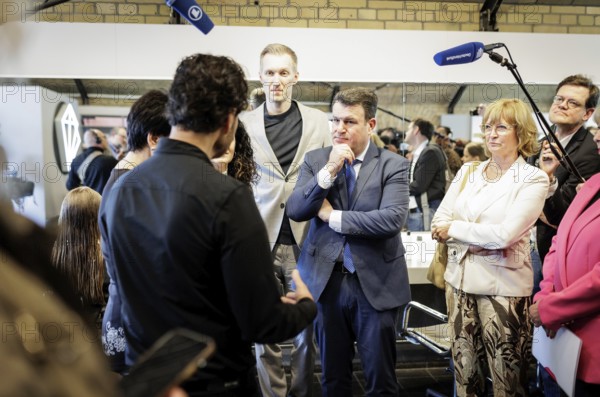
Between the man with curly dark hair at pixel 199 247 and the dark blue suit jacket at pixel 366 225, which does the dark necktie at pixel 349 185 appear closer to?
the dark blue suit jacket at pixel 366 225

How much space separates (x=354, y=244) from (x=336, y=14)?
2946 mm

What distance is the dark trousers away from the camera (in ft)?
8.33

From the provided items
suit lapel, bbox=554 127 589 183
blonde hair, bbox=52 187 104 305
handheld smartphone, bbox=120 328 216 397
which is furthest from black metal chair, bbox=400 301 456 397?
handheld smartphone, bbox=120 328 216 397

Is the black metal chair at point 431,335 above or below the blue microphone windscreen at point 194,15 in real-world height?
below

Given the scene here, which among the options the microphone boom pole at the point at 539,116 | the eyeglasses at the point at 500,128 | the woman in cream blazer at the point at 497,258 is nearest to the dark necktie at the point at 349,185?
the woman in cream blazer at the point at 497,258

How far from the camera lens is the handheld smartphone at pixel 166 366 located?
61 cm

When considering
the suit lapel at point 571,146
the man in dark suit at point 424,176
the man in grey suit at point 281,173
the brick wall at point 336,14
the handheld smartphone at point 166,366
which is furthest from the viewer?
the brick wall at point 336,14

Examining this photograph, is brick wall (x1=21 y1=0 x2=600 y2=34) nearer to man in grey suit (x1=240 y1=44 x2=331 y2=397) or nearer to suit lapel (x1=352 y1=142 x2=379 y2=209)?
man in grey suit (x1=240 y1=44 x2=331 y2=397)

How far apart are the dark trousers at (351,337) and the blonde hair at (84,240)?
0.98 meters

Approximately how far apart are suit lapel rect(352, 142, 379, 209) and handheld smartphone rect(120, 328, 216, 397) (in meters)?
1.83

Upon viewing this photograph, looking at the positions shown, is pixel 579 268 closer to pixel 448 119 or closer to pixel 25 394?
pixel 25 394

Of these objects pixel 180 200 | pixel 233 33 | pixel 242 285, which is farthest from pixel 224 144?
pixel 233 33

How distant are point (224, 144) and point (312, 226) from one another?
123 cm

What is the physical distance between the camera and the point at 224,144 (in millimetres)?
1536
